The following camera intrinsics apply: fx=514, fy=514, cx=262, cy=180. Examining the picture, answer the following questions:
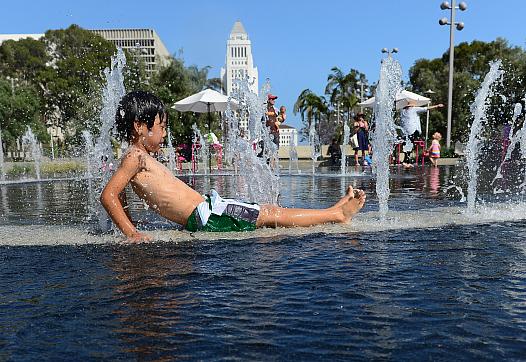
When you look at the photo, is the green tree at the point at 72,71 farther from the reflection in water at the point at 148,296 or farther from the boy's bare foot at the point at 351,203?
the reflection in water at the point at 148,296

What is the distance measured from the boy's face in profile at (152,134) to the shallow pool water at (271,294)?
67 centimetres

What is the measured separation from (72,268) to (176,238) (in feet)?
3.02

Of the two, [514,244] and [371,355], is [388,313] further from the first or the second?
[514,244]

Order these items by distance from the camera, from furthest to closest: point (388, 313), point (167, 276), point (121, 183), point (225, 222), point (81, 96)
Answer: point (81, 96) < point (225, 222) < point (121, 183) < point (167, 276) < point (388, 313)

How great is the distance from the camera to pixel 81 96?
131 ft

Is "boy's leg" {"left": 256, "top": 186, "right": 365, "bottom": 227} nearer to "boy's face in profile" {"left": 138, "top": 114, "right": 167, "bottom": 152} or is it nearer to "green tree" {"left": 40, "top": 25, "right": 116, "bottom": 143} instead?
"boy's face in profile" {"left": 138, "top": 114, "right": 167, "bottom": 152}

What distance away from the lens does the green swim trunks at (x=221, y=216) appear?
390cm

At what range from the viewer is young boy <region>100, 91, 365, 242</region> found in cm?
372

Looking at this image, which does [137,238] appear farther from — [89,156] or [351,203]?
[89,156]

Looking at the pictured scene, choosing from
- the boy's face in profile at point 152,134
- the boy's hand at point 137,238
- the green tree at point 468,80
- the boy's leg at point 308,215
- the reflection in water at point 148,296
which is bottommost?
the reflection in water at point 148,296

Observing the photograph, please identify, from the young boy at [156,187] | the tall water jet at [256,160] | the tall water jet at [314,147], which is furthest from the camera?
the tall water jet at [314,147]

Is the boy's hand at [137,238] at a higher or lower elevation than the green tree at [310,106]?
lower

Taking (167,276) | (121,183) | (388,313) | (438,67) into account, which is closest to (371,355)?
(388,313)

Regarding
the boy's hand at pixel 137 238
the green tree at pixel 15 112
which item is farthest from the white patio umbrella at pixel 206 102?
the green tree at pixel 15 112
